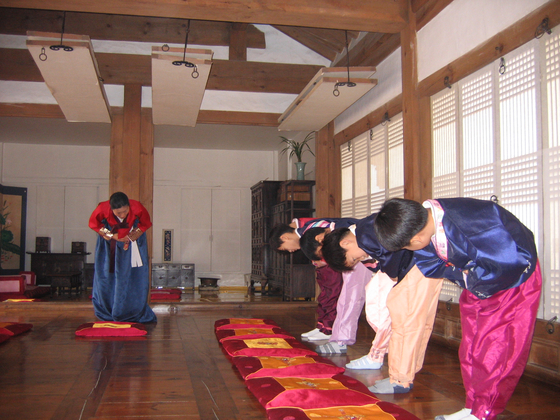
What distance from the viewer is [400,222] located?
67.5 inches

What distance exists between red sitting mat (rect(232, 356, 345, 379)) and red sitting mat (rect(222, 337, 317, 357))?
0.09 m

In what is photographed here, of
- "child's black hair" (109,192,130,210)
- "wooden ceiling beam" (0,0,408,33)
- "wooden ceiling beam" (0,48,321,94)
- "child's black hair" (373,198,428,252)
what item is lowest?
"child's black hair" (373,198,428,252)

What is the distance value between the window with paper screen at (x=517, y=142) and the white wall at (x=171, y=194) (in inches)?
283

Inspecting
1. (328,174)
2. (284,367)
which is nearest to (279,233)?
(284,367)

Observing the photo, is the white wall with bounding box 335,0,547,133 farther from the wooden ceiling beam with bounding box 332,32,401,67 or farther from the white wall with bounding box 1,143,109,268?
the white wall with bounding box 1,143,109,268

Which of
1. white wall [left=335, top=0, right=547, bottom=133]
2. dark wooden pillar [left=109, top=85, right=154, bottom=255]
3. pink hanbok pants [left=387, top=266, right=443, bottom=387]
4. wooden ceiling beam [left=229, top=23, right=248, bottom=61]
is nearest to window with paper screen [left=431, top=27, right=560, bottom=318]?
white wall [left=335, top=0, right=547, bottom=133]

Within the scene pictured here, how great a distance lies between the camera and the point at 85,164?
1000cm

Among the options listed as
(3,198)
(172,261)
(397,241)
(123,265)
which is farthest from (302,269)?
(3,198)

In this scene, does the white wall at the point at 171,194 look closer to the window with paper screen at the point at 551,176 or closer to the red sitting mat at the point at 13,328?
the red sitting mat at the point at 13,328

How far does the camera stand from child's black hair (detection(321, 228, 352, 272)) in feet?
8.22

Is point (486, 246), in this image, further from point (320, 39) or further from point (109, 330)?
point (320, 39)

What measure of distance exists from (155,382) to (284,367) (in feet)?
2.12

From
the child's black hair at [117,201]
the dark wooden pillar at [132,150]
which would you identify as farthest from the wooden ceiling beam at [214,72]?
the child's black hair at [117,201]

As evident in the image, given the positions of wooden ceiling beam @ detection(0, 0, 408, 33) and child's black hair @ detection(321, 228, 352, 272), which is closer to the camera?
child's black hair @ detection(321, 228, 352, 272)
